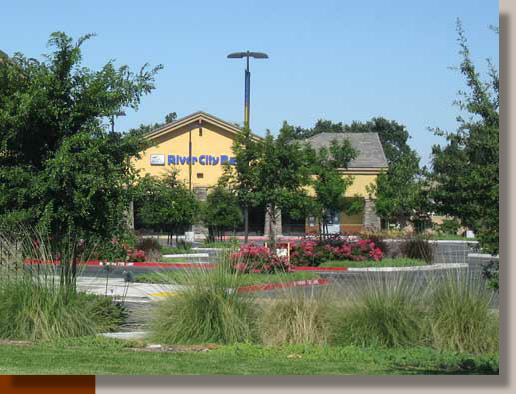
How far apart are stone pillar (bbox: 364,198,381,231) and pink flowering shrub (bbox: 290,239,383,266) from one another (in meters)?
27.7

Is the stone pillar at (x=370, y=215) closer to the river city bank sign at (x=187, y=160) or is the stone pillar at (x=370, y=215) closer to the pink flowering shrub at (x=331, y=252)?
the river city bank sign at (x=187, y=160)

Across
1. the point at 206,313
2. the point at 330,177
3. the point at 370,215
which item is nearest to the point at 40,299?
the point at 206,313

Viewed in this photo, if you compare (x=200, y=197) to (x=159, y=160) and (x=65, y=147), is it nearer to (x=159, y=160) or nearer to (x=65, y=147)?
(x=159, y=160)

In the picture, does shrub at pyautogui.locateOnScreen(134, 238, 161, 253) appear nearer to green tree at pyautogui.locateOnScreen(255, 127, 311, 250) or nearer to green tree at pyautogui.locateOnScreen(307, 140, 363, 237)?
green tree at pyautogui.locateOnScreen(255, 127, 311, 250)

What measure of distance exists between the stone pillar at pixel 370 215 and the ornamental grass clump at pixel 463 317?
4618 centimetres

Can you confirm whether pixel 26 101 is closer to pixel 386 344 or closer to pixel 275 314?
pixel 275 314

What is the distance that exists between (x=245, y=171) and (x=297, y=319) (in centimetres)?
1968

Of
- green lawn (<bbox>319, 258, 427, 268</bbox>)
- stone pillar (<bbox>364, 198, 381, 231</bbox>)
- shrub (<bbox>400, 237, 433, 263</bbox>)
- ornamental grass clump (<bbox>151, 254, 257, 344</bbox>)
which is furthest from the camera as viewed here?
stone pillar (<bbox>364, 198, 381, 231</bbox>)

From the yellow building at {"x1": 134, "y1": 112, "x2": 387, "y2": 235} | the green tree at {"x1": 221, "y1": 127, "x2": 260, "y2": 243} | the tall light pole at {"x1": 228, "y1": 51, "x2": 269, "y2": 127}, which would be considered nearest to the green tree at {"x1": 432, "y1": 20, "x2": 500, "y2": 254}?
the green tree at {"x1": 221, "y1": 127, "x2": 260, "y2": 243}

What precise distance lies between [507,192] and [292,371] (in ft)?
10.3

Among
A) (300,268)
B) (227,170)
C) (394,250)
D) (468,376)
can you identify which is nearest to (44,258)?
(468,376)

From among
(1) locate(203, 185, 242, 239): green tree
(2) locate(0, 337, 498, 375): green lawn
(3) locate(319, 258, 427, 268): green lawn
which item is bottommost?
(2) locate(0, 337, 498, 375): green lawn

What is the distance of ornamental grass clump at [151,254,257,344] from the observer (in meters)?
11.8

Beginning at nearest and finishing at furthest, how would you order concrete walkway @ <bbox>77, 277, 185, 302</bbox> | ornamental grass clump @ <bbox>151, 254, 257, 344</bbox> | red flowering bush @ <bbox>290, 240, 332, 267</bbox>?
ornamental grass clump @ <bbox>151, 254, 257, 344</bbox> < concrete walkway @ <bbox>77, 277, 185, 302</bbox> < red flowering bush @ <bbox>290, 240, 332, 267</bbox>
